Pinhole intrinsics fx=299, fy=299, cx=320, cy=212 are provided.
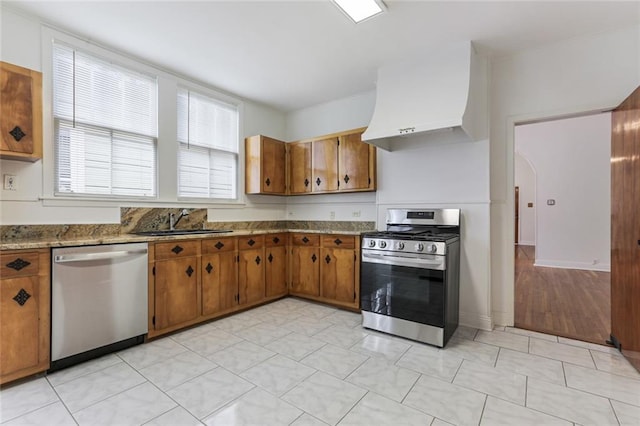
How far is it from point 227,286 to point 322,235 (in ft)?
4.26

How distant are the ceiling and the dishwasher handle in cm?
200

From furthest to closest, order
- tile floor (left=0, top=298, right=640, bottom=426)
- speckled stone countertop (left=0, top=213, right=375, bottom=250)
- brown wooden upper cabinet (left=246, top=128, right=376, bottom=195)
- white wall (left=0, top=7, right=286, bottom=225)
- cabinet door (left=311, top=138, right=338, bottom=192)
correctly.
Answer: cabinet door (left=311, top=138, right=338, bottom=192), brown wooden upper cabinet (left=246, top=128, right=376, bottom=195), white wall (left=0, top=7, right=286, bottom=225), speckled stone countertop (left=0, top=213, right=375, bottom=250), tile floor (left=0, top=298, right=640, bottom=426)

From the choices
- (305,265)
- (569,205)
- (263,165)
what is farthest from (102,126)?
(569,205)

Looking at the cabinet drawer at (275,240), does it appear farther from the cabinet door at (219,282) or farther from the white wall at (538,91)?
the white wall at (538,91)

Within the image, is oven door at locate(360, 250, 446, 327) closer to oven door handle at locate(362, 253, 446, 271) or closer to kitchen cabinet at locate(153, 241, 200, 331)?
oven door handle at locate(362, 253, 446, 271)

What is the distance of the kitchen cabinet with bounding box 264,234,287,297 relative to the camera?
3.95m

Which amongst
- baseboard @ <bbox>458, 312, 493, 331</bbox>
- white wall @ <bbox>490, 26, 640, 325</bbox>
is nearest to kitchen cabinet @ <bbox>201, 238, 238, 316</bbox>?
baseboard @ <bbox>458, 312, 493, 331</bbox>

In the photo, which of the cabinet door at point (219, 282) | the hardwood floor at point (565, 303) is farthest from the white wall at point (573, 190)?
the cabinet door at point (219, 282)

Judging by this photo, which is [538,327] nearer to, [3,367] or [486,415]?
[486,415]

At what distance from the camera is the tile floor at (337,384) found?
174 centimetres

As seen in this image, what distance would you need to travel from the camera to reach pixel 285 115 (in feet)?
16.7

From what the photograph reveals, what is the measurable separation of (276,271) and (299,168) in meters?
1.55

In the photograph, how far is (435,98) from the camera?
9.80 ft

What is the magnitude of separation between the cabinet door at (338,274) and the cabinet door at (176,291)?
1537 mm
